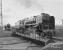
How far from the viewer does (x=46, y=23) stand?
62.7ft

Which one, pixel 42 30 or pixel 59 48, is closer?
pixel 59 48

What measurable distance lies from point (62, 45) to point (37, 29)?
441 inches

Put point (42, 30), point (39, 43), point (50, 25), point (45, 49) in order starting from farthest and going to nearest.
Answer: point (50, 25) → point (42, 30) → point (39, 43) → point (45, 49)

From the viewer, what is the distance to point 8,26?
5897 centimetres

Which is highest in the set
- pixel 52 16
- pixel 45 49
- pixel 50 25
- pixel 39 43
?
pixel 52 16

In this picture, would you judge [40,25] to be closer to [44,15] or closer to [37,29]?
[37,29]

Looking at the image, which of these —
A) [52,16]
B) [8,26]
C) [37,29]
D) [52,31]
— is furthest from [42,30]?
[8,26]

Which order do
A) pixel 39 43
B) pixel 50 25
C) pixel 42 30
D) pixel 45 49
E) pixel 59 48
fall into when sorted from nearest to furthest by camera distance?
pixel 59 48
pixel 45 49
pixel 39 43
pixel 42 30
pixel 50 25

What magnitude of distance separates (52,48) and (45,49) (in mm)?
565

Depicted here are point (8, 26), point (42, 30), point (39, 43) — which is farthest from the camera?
point (8, 26)

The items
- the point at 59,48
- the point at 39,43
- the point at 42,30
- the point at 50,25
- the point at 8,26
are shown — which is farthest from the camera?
the point at 8,26

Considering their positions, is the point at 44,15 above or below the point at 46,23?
above

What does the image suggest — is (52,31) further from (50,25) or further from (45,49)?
(45,49)

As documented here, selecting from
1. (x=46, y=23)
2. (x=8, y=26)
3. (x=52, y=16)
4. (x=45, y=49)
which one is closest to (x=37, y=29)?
(x=46, y=23)
